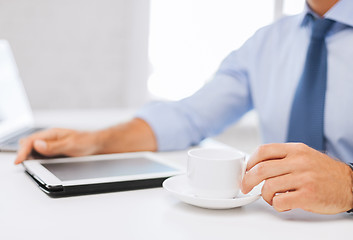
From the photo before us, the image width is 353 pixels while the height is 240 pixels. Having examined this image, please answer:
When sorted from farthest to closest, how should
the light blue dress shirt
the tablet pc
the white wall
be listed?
the white wall, the light blue dress shirt, the tablet pc

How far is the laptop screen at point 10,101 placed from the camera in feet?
4.22

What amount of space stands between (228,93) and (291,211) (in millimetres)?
611

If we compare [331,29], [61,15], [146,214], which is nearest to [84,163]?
[146,214]

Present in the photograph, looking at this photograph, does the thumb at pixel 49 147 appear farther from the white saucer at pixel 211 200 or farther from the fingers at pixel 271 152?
the fingers at pixel 271 152

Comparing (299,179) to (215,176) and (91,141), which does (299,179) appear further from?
(91,141)

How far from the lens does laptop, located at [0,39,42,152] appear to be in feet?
4.06

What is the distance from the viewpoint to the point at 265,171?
2.14ft

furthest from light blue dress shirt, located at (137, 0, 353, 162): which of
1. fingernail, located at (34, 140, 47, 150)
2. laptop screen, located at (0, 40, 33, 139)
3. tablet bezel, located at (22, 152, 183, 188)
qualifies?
laptop screen, located at (0, 40, 33, 139)

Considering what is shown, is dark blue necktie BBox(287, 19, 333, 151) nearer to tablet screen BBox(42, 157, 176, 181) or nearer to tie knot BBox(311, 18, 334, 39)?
tie knot BBox(311, 18, 334, 39)

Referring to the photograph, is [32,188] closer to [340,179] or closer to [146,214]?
[146,214]

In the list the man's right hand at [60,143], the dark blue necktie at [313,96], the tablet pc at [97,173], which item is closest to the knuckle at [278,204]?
the tablet pc at [97,173]

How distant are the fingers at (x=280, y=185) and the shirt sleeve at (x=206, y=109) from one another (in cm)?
51

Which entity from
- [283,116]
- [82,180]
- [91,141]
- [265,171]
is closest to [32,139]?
[91,141]

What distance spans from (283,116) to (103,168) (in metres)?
0.54
